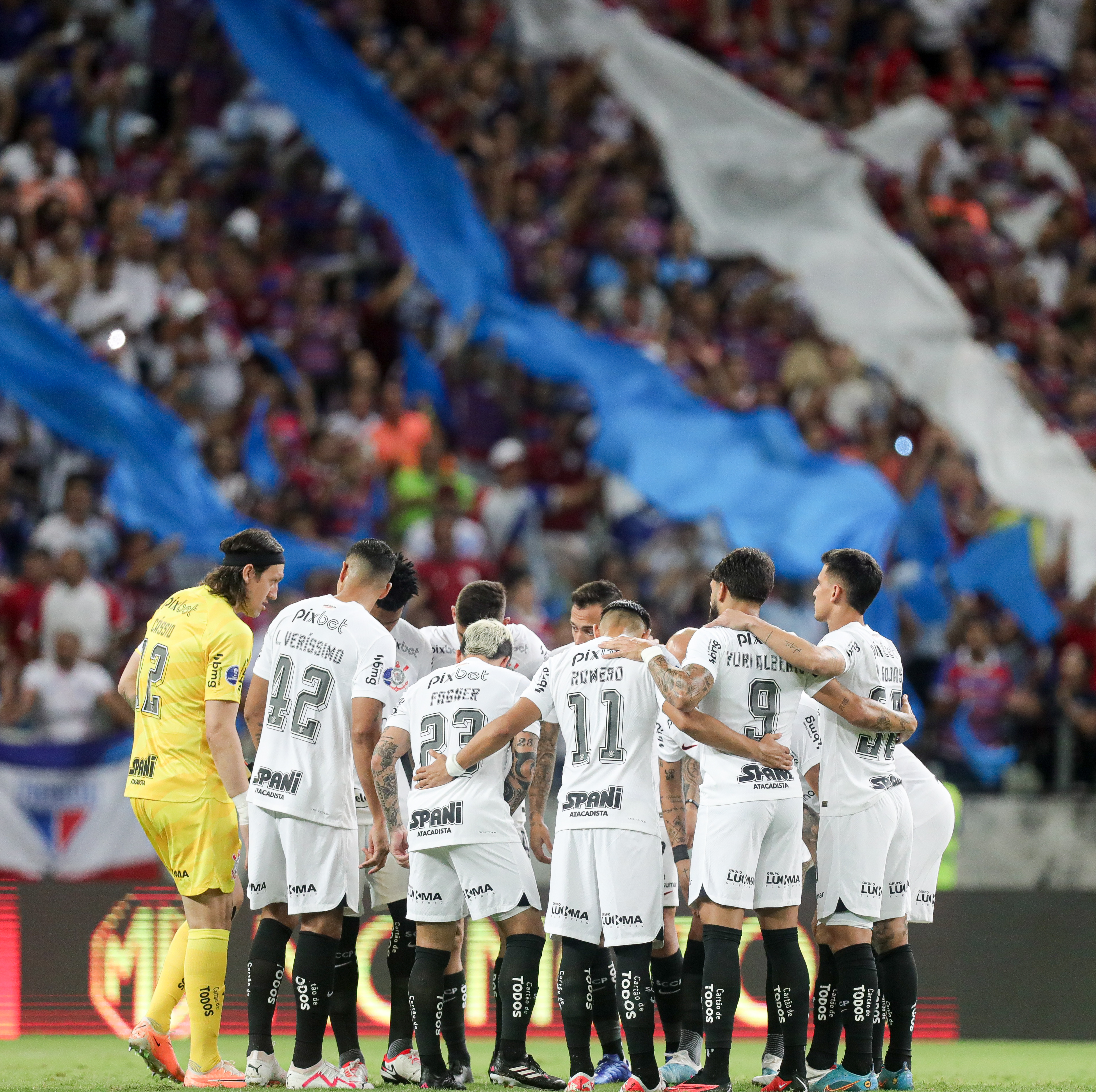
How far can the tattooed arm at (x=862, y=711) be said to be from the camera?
23.7ft

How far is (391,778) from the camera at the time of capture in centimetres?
752

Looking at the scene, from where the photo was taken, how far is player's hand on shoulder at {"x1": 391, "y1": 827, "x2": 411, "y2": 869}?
746 cm

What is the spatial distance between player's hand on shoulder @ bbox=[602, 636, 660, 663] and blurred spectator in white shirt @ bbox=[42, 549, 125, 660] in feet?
19.6

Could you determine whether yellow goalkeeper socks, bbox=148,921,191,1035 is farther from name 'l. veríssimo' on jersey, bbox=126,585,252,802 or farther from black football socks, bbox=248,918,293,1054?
name 'l. veríssimo' on jersey, bbox=126,585,252,802

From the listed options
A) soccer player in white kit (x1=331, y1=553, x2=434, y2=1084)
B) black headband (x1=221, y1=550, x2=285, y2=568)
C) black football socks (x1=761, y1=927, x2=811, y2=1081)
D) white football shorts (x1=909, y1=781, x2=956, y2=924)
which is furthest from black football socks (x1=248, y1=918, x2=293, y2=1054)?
white football shorts (x1=909, y1=781, x2=956, y2=924)

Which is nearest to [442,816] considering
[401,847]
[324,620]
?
[401,847]

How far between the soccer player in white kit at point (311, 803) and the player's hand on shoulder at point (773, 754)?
1676mm

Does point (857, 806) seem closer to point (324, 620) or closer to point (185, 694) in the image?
point (324, 620)

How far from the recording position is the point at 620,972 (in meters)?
6.91

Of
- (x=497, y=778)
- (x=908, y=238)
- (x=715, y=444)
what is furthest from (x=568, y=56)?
(x=497, y=778)

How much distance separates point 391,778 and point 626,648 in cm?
128

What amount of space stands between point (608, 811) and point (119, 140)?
10870 mm

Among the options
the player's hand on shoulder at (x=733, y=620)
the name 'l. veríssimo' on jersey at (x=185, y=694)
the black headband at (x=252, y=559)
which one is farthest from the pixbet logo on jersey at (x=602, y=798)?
the black headband at (x=252, y=559)

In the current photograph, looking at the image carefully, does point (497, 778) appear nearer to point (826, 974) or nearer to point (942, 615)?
point (826, 974)
